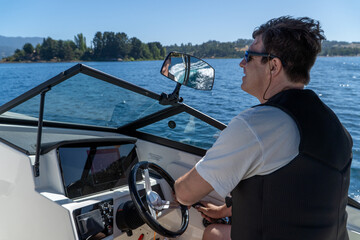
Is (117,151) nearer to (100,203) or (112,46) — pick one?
(100,203)

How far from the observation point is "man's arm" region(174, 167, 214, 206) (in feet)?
3.43

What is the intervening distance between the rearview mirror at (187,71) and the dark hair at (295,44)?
1.97 ft

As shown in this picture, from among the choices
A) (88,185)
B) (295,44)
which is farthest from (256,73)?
(88,185)

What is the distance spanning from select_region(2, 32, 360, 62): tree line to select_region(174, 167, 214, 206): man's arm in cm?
2143

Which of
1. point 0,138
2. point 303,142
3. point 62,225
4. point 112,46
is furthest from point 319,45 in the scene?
point 112,46

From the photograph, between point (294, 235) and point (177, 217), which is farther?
point (177, 217)

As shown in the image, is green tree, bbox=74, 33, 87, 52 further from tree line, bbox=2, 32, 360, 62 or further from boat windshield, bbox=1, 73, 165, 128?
boat windshield, bbox=1, 73, 165, 128

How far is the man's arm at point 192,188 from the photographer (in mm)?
1046

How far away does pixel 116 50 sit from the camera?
3128 cm

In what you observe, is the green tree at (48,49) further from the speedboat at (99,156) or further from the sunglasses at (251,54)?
the sunglasses at (251,54)

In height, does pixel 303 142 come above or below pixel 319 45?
below

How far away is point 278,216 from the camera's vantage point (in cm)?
98

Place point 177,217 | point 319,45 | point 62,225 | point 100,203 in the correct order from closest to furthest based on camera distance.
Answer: point 319,45, point 62,225, point 100,203, point 177,217

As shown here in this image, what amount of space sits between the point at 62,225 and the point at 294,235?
1.14m
